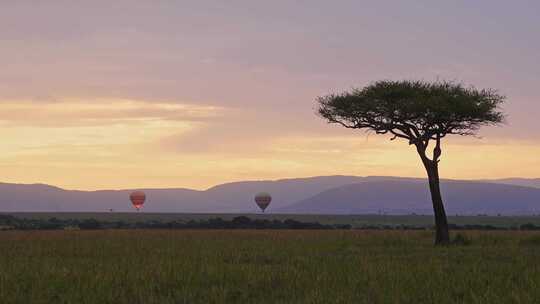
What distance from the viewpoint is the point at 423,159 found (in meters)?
39.4

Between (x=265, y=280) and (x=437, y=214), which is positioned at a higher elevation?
(x=437, y=214)

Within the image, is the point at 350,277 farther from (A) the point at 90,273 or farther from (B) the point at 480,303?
(A) the point at 90,273

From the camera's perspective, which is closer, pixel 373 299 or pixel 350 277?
pixel 373 299

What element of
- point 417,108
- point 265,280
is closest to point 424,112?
point 417,108

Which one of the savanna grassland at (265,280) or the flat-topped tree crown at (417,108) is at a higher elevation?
the flat-topped tree crown at (417,108)

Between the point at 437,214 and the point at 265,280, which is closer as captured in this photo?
the point at 265,280

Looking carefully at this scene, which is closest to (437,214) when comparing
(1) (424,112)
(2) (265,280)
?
(1) (424,112)

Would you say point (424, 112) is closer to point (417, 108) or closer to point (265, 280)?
point (417, 108)

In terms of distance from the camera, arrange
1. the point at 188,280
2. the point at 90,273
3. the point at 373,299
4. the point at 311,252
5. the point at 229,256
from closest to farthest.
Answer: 1. the point at 373,299
2. the point at 188,280
3. the point at 90,273
4. the point at 229,256
5. the point at 311,252

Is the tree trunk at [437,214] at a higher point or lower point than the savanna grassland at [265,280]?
higher

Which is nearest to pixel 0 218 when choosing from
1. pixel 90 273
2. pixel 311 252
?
pixel 311 252

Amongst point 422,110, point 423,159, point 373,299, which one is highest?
point 422,110

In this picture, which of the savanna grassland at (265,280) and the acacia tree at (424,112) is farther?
the acacia tree at (424,112)

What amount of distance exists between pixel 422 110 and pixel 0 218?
74048 mm
